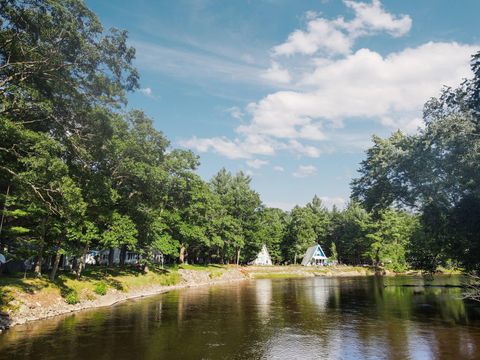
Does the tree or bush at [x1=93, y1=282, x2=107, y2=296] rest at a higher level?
the tree

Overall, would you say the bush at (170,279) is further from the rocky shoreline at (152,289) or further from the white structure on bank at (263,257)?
the white structure on bank at (263,257)

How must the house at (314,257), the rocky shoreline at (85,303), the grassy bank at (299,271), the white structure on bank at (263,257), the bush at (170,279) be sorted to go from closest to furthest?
the rocky shoreline at (85,303) < the bush at (170,279) < the grassy bank at (299,271) < the house at (314,257) < the white structure on bank at (263,257)

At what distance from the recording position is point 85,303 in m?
34.5

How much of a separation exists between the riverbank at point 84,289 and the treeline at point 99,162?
2.44m

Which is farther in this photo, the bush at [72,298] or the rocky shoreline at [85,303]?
the bush at [72,298]

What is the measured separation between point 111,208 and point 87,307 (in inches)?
512

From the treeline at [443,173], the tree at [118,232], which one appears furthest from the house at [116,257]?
the treeline at [443,173]

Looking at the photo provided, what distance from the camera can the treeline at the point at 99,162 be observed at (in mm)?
20469

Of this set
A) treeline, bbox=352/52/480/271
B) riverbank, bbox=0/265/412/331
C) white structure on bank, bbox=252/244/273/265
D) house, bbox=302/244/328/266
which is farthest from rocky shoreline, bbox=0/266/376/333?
treeline, bbox=352/52/480/271

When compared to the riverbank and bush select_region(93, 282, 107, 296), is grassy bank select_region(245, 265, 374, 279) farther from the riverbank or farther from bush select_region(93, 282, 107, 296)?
bush select_region(93, 282, 107, 296)

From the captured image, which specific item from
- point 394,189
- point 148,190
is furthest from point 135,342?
point 394,189

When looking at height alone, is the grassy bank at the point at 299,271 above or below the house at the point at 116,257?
below

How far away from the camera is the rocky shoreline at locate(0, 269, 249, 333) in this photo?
86.0ft

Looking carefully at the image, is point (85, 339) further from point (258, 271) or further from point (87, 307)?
point (258, 271)
